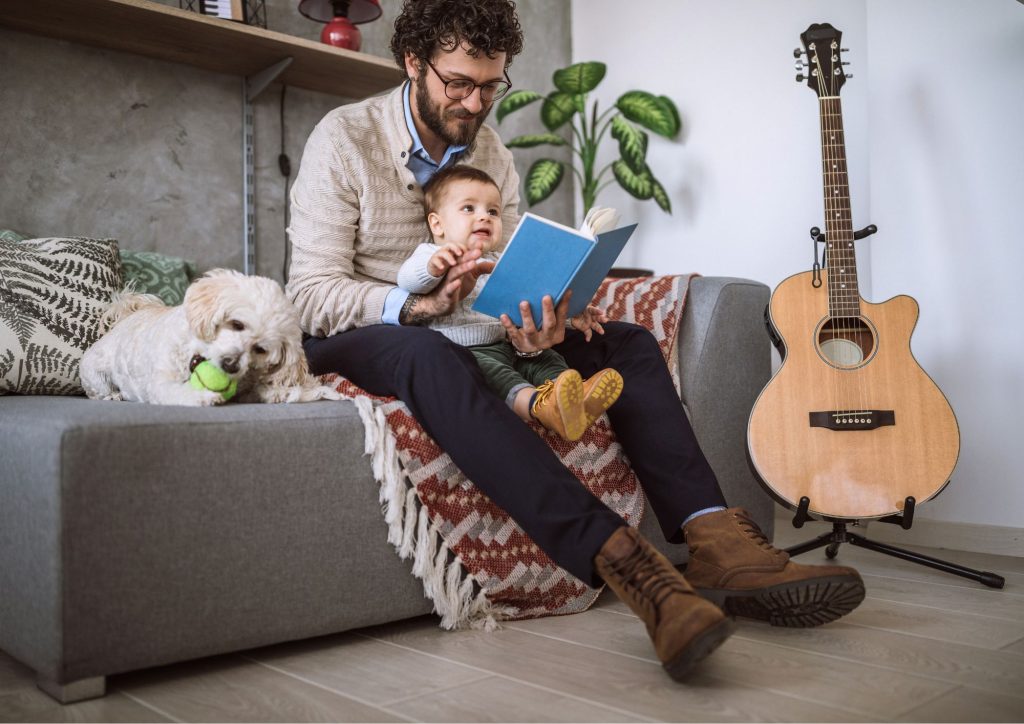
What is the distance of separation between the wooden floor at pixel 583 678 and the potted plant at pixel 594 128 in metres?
1.66

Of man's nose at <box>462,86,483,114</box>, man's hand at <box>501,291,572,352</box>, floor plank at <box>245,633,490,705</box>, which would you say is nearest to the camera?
floor plank at <box>245,633,490,705</box>

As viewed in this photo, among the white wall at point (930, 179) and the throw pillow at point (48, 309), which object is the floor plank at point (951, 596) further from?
the throw pillow at point (48, 309)

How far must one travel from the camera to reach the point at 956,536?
2.13 meters

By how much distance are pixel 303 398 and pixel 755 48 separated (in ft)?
6.62

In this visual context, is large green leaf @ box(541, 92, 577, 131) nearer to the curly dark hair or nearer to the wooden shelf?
the wooden shelf

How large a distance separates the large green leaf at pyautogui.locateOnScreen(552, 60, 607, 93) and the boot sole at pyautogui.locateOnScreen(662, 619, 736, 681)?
215cm

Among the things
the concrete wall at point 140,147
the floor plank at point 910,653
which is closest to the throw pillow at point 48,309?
the concrete wall at point 140,147

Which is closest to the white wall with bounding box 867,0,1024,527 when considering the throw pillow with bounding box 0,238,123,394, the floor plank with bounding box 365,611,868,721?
the floor plank with bounding box 365,611,868,721

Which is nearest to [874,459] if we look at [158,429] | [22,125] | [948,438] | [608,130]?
[948,438]

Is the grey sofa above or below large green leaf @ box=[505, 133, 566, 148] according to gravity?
below

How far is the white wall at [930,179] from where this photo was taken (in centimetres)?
204

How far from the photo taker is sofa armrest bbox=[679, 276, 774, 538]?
1.89m

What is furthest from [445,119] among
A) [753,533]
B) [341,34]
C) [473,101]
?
[753,533]

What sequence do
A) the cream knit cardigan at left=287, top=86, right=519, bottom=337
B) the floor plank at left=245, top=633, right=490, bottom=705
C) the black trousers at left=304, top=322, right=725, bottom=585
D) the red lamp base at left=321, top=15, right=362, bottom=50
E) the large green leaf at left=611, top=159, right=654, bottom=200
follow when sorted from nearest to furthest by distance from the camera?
the floor plank at left=245, top=633, right=490, bottom=705 → the black trousers at left=304, top=322, right=725, bottom=585 → the cream knit cardigan at left=287, top=86, right=519, bottom=337 → the red lamp base at left=321, top=15, right=362, bottom=50 → the large green leaf at left=611, top=159, right=654, bottom=200
